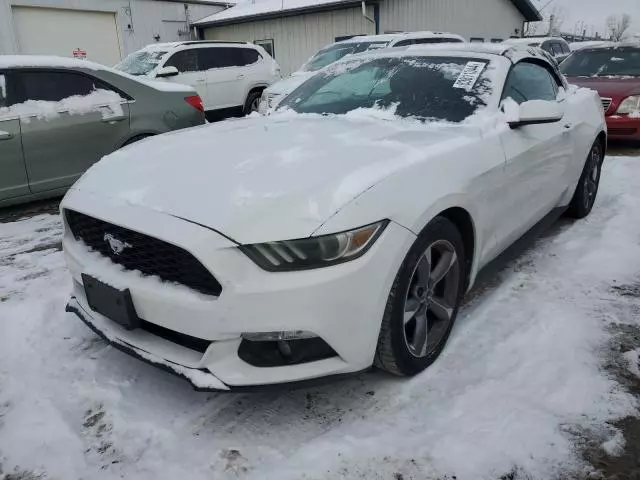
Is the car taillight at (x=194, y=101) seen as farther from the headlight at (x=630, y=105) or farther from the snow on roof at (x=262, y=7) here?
the snow on roof at (x=262, y=7)

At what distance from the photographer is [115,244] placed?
2.21 m

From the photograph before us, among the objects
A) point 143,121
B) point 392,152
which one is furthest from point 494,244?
point 143,121

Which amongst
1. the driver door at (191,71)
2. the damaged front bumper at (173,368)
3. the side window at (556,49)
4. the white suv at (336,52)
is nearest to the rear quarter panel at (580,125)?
the damaged front bumper at (173,368)

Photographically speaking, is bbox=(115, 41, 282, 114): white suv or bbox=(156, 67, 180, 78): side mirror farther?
bbox=(115, 41, 282, 114): white suv

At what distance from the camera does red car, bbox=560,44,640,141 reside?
7.61 meters

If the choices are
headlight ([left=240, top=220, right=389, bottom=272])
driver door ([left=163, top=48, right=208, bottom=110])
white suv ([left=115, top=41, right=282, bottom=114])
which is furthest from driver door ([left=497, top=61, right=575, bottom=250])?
driver door ([left=163, top=48, right=208, bottom=110])

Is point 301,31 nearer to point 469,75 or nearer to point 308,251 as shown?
point 469,75

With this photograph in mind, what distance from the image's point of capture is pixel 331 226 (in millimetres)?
1932

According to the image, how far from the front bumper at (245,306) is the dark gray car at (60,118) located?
10.4 ft

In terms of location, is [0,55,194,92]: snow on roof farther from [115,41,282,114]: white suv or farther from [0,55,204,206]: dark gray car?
[115,41,282,114]: white suv

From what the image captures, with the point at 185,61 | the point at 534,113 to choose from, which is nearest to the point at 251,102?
the point at 185,61

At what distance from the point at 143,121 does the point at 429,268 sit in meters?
4.11

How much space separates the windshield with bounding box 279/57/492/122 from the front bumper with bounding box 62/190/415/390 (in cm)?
124

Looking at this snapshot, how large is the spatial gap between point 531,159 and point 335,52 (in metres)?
6.64
